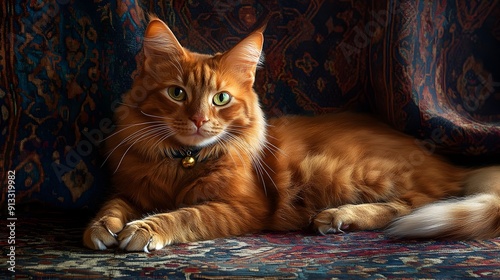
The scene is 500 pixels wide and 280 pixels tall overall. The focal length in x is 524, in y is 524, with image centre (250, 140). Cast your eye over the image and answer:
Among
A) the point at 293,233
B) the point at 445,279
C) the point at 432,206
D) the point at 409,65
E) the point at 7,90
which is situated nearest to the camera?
the point at 445,279

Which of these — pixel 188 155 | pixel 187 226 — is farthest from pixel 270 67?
pixel 187 226

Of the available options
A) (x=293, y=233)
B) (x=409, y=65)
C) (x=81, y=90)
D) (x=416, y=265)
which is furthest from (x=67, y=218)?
(x=409, y=65)

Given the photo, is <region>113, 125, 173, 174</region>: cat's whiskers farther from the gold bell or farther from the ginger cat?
the gold bell

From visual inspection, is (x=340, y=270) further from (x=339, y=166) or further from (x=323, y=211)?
(x=339, y=166)

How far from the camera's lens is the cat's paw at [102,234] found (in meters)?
1.49

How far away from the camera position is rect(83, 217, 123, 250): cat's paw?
1488mm

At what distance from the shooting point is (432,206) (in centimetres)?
167

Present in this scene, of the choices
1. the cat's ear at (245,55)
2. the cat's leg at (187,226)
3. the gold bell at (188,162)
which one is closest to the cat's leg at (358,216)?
the cat's leg at (187,226)

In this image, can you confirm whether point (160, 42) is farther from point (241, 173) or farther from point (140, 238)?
point (140, 238)

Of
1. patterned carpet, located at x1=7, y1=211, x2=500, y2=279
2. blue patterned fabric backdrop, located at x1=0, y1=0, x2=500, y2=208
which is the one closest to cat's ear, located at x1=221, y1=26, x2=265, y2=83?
blue patterned fabric backdrop, located at x1=0, y1=0, x2=500, y2=208

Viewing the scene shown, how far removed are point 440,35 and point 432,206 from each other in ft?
3.01

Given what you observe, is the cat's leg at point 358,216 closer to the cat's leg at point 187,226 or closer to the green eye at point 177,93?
the cat's leg at point 187,226

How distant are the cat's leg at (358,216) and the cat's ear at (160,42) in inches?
29.2

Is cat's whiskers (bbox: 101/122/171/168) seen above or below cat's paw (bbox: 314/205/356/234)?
above
